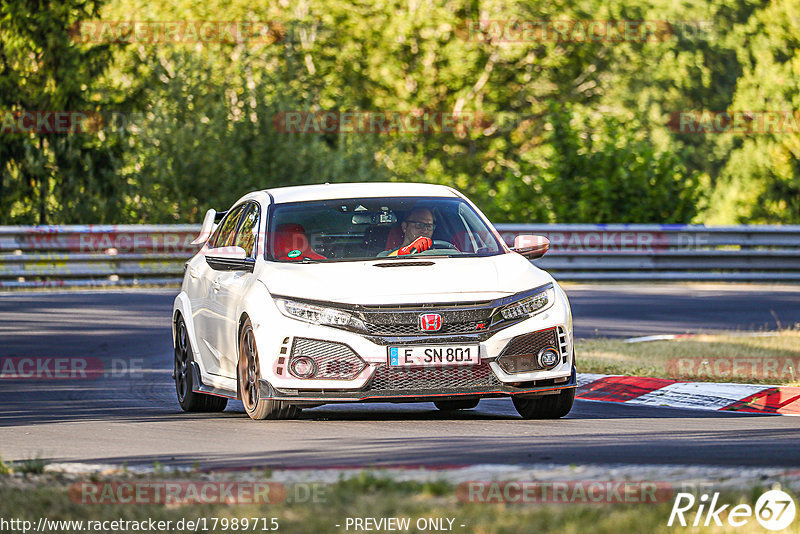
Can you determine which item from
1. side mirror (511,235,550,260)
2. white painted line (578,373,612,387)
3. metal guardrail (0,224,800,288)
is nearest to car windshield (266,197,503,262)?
side mirror (511,235,550,260)

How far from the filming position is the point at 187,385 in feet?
38.3

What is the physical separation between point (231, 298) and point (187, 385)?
50.5 inches

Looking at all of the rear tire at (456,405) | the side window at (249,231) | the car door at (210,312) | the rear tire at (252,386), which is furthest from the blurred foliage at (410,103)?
the rear tire at (252,386)

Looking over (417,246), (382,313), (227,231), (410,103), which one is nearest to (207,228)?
(227,231)

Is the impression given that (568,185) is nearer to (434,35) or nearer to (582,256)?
(582,256)

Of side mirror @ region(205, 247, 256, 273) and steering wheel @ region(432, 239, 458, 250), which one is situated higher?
steering wheel @ region(432, 239, 458, 250)

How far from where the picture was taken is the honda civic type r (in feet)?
31.6

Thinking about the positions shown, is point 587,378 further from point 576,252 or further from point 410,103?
point 410,103

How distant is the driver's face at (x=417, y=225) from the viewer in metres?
10.9

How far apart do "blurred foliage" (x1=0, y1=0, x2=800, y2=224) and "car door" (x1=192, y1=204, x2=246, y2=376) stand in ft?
68.7

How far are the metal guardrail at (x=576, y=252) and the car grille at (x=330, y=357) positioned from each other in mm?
16654

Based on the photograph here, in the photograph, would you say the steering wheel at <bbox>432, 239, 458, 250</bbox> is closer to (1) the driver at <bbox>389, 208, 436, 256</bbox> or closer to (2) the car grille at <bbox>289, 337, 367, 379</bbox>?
(1) the driver at <bbox>389, 208, 436, 256</bbox>

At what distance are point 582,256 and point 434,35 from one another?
19189mm

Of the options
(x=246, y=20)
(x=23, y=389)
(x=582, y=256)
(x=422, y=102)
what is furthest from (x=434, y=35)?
(x=23, y=389)
